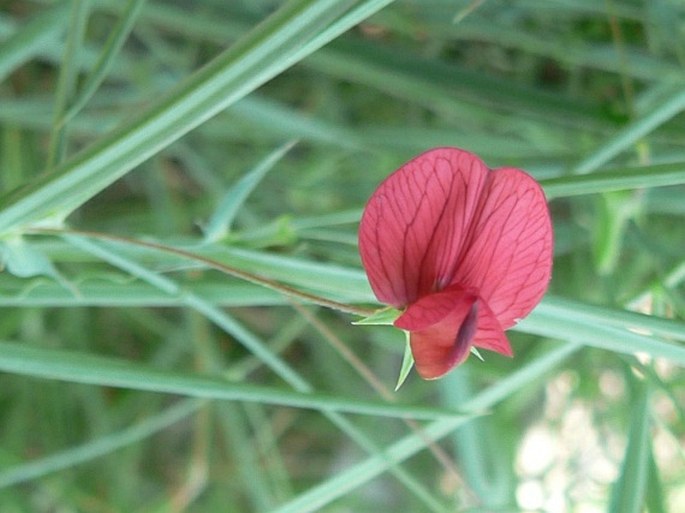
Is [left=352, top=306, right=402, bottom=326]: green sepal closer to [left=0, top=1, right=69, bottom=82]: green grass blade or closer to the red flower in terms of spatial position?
the red flower

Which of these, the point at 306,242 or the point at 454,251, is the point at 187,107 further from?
the point at 306,242

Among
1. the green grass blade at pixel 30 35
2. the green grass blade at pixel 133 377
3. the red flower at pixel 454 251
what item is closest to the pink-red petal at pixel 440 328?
the red flower at pixel 454 251

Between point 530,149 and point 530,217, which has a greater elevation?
point 530,149

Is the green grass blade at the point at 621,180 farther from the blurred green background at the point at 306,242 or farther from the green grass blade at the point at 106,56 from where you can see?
the green grass blade at the point at 106,56

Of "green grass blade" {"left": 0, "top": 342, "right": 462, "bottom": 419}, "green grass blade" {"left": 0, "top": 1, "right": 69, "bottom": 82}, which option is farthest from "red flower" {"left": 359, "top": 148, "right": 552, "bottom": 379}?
"green grass blade" {"left": 0, "top": 1, "right": 69, "bottom": 82}

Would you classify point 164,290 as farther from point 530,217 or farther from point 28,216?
point 530,217

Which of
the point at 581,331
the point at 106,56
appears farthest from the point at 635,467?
the point at 106,56

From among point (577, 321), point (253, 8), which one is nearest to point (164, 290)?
point (577, 321)

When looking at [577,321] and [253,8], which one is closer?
[577,321]
